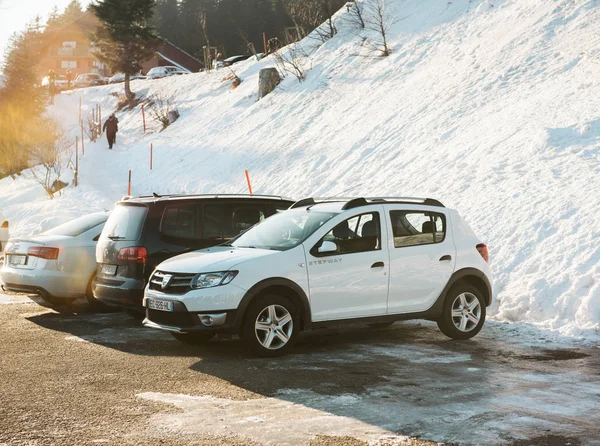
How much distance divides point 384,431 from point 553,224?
8.36 meters

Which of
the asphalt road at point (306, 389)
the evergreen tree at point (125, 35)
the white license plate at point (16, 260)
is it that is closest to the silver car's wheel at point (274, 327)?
the asphalt road at point (306, 389)

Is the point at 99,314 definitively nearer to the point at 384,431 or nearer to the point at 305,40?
the point at 384,431

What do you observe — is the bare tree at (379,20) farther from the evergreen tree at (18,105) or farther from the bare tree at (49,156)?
the evergreen tree at (18,105)

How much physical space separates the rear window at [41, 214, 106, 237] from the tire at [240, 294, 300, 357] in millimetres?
4376

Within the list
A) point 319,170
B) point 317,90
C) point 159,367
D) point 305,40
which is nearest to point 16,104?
point 305,40

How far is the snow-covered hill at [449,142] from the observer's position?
12688 millimetres

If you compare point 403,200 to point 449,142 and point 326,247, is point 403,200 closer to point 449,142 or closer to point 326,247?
point 326,247

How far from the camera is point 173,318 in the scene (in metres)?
8.47

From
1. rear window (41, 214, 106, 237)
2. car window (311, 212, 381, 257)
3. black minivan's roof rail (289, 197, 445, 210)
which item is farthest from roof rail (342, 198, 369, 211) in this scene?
rear window (41, 214, 106, 237)

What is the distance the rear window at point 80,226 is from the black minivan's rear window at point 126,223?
1.48m

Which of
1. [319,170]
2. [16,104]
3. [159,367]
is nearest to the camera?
[159,367]

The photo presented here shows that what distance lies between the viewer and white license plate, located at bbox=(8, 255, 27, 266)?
1156 centimetres

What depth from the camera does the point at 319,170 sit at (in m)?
23.0

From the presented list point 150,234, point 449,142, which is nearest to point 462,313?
point 150,234
